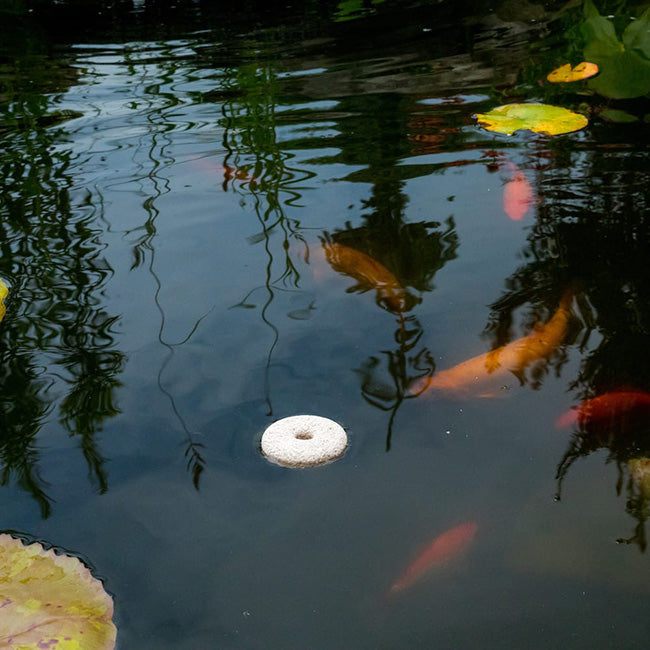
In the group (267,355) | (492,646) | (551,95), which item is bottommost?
(492,646)

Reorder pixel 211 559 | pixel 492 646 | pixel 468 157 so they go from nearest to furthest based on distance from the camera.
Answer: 1. pixel 492 646
2. pixel 211 559
3. pixel 468 157

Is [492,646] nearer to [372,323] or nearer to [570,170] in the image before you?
[372,323]

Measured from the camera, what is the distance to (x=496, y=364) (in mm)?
1681

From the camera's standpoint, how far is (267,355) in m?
1.77

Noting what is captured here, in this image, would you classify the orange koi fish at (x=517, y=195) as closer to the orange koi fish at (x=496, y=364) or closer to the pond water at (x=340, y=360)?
the pond water at (x=340, y=360)

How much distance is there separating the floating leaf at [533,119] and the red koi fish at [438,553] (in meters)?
1.97

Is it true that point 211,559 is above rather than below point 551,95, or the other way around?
below

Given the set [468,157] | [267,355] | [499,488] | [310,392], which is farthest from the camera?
[468,157]

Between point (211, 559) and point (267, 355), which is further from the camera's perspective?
point (267, 355)

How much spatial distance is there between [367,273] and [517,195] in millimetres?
650

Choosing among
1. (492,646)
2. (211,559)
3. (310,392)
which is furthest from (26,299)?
(492,646)

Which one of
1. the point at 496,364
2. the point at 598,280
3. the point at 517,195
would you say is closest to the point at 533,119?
the point at 517,195

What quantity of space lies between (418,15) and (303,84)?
6.32ft

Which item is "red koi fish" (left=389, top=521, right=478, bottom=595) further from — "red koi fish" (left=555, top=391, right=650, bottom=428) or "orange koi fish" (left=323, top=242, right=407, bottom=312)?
"orange koi fish" (left=323, top=242, right=407, bottom=312)
